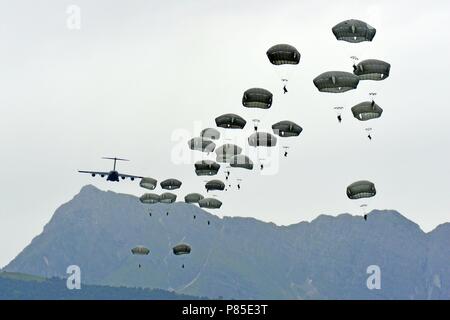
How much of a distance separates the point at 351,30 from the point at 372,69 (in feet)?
17.2

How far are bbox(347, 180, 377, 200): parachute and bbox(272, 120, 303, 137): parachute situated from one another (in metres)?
11.2

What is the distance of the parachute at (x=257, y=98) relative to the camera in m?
91.7

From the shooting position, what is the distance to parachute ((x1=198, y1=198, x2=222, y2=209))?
116 meters

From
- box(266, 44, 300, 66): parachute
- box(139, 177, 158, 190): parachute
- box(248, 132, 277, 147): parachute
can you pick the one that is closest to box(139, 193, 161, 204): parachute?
box(139, 177, 158, 190): parachute

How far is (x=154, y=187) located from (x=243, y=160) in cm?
2631

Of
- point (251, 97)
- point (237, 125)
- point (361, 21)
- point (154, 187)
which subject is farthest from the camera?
point (154, 187)

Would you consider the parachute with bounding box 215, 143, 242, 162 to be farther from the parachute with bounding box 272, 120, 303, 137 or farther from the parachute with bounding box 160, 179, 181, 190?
the parachute with bounding box 160, 179, 181, 190

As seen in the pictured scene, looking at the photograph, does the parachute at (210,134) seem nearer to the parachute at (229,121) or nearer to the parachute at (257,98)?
the parachute at (229,121)
